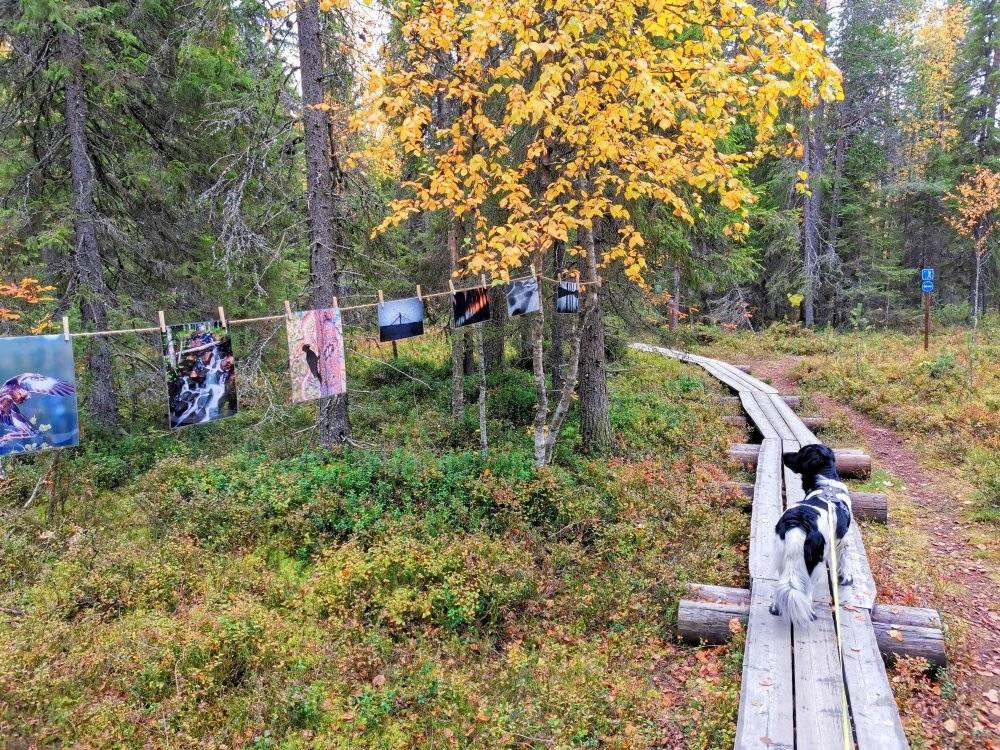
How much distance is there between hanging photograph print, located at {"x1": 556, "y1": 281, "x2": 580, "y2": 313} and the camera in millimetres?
8531

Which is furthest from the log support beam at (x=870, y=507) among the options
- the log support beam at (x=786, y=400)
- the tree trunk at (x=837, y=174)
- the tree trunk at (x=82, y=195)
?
the tree trunk at (x=837, y=174)

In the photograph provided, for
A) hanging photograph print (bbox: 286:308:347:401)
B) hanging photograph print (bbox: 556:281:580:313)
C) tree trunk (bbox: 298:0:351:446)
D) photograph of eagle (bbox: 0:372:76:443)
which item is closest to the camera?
photograph of eagle (bbox: 0:372:76:443)

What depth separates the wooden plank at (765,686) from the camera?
14.3 ft

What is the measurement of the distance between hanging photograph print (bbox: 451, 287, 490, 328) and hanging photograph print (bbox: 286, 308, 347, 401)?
1.72 metres

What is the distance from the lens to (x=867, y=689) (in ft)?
15.4

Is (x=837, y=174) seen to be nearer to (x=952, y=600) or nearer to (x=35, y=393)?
(x=952, y=600)

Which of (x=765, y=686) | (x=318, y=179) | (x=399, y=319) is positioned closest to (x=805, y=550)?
(x=765, y=686)

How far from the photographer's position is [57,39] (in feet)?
36.3

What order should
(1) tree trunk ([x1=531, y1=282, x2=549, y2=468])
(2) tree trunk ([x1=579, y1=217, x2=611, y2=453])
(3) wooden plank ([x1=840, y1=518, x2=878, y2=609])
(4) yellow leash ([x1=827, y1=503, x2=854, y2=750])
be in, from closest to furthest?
(4) yellow leash ([x1=827, y1=503, x2=854, y2=750]) < (3) wooden plank ([x1=840, y1=518, x2=878, y2=609]) < (1) tree trunk ([x1=531, y1=282, x2=549, y2=468]) < (2) tree trunk ([x1=579, y1=217, x2=611, y2=453])

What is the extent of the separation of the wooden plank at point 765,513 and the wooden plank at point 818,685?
2.06ft

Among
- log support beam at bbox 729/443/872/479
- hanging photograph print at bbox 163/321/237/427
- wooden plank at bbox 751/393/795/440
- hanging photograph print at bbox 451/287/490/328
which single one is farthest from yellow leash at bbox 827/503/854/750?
hanging photograph print at bbox 163/321/237/427

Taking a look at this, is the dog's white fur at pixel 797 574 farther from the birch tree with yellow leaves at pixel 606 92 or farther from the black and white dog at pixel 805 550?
the birch tree with yellow leaves at pixel 606 92

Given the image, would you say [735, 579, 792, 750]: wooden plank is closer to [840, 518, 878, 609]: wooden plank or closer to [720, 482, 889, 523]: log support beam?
[840, 518, 878, 609]: wooden plank

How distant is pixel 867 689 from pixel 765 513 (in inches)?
126
